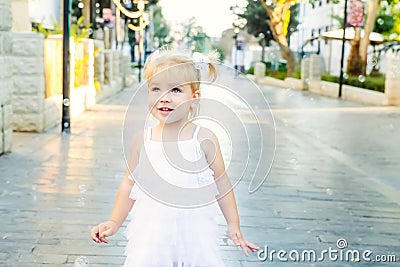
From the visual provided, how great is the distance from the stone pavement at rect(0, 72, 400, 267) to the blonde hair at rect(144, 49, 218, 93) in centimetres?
174

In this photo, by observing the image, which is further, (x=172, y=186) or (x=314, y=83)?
(x=314, y=83)

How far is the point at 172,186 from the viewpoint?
2730mm

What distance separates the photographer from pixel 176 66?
2.77m

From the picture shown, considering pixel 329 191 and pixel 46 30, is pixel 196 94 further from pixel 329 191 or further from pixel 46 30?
pixel 46 30

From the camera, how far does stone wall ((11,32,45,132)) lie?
10500mm

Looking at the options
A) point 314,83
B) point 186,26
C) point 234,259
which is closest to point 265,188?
point 234,259

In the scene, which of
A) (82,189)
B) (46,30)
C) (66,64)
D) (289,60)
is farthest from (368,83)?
(82,189)

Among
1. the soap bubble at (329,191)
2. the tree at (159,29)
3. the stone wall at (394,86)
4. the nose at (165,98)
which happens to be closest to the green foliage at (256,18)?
the tree at (159,29)

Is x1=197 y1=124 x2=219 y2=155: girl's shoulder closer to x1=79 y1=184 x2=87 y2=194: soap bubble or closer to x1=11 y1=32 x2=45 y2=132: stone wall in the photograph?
x1=79 y1=184 x2=87 y2=194: soap bubble

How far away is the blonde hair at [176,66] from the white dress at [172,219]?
24cm

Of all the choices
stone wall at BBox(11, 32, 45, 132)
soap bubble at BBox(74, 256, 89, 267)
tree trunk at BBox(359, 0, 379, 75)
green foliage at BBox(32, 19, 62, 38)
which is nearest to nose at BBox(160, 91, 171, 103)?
soap bubble at BBox(74, 256, 89, 267)

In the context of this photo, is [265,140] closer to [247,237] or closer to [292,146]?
[292,146]

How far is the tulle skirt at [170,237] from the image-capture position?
8.92 ft

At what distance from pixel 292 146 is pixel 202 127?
24.3 ft
